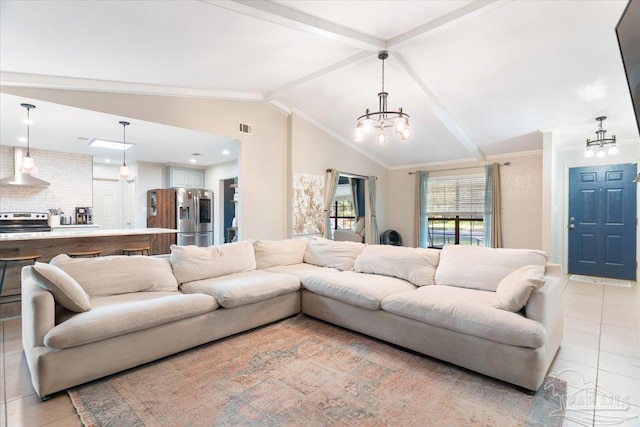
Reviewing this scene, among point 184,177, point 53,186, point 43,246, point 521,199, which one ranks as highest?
point 184,177

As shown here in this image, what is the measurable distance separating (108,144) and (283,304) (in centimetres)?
431

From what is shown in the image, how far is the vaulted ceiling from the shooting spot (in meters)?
2.59

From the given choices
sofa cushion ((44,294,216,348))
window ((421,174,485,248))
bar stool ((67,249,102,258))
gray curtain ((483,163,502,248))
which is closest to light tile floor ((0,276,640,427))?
sofa cushion ((44,294,216,348))

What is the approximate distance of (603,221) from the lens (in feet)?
17.8

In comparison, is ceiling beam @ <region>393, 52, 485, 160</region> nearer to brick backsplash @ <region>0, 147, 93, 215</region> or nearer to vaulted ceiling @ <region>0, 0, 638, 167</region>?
vaulted ceiling @ <region>0, 0, 638, 167</region>

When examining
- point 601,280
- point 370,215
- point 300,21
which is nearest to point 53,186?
point 300,21

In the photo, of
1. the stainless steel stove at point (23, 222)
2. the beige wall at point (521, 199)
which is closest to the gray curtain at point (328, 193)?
the beige wall at point (521, 199)

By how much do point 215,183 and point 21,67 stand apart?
454 cm

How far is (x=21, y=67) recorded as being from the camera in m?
3.06

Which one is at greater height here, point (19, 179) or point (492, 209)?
point (19, 179)

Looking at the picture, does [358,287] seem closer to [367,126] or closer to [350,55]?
[367,126]

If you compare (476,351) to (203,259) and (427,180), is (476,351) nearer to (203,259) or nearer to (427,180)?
(203,259)

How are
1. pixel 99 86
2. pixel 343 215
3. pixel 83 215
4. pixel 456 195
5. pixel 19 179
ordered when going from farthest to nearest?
pixel 343 215
pixel 456 195
pixel 83 215
pixel 19 179
pixel 99 86

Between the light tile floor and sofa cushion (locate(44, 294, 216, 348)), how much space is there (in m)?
0.39
